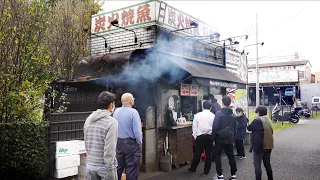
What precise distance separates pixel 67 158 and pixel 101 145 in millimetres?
2528

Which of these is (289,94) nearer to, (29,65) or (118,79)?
(118,79)

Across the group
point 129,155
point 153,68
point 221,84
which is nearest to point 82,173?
point 129,155

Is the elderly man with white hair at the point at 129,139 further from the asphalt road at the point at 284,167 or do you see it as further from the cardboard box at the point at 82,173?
the asphalt road at the point at 284,167

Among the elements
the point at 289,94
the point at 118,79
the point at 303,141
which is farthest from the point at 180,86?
the point at 289,94

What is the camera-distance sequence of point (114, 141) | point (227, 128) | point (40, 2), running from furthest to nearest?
point (40, 2) < point (227, 128) < point (114, 141)

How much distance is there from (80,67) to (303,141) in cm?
1056

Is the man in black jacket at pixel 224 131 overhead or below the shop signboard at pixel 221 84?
below

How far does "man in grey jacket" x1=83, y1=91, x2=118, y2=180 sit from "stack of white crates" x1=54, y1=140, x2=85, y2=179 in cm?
226

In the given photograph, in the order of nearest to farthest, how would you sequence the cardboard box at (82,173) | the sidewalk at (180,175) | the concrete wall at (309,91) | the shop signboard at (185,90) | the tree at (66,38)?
the cardboard box at (82,173)
the sidewalk at (180,175)
the shop signboard at (185,90)
the tree at (66,38)
the concrete wall at (309,91)

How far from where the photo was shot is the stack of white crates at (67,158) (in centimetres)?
555

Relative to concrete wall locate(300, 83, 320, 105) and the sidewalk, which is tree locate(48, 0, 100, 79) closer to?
the sidewalk

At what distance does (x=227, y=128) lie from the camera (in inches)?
245

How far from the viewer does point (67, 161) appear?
562cm

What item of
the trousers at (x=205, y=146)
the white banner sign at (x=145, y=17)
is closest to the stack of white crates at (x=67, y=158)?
the trousers at (x=205, y=146)
